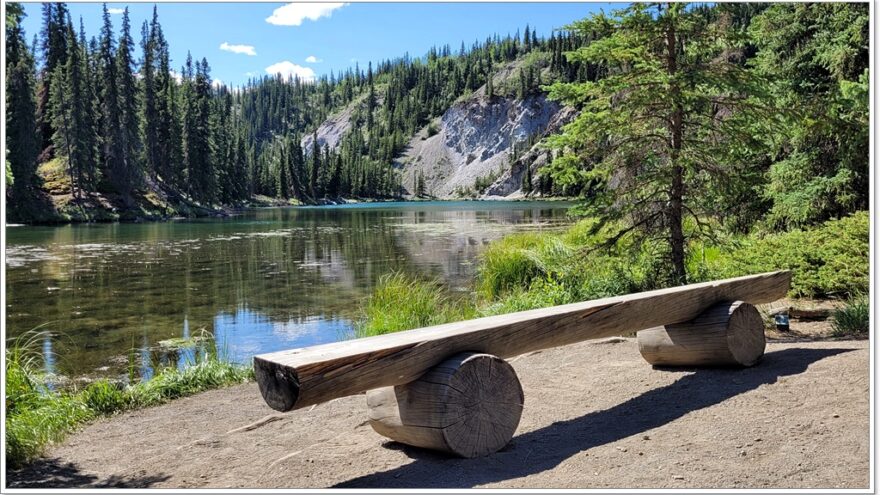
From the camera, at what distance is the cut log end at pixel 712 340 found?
5938 mm

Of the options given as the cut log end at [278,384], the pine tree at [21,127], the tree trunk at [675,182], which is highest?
the pine tree at [21,127]

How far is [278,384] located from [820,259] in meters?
8.77

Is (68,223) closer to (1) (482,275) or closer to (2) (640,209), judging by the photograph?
(1) (482,275)

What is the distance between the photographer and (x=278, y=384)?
3732 millimetres

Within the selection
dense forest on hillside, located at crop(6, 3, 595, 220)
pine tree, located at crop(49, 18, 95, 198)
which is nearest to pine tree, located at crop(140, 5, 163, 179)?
dense forest on hillside, located at crop(6, 3, 595, 220)

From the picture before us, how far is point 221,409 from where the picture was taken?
616 cm

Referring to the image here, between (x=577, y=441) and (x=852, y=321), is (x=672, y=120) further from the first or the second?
(x=577, y=441)

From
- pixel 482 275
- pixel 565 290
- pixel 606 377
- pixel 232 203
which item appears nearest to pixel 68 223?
pixel 232 203

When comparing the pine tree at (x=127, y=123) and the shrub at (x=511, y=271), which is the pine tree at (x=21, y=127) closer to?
the pine tree at (x=127, y=123)

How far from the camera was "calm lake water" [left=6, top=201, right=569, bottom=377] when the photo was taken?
431 inches

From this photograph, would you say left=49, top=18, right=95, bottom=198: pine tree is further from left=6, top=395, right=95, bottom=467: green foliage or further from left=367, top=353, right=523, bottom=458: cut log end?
left=367, top=353, right=523, bottom=458: cut log end

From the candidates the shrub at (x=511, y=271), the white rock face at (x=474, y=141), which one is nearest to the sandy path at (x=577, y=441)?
the shrub at (x=511, y=271)

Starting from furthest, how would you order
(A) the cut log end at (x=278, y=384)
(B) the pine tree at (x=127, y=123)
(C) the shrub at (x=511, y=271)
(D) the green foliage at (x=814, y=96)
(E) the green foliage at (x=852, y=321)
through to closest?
(B) the pine tree at (x=127, y=123) < (C) the shrub at (x=511, y=271) < (D) the green foliage at (x=814, y=96) < (E) the green foliage at (x=852, y=321) < (A) the cut log end at (x=278, y=384)

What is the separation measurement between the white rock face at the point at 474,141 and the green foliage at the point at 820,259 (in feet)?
488
